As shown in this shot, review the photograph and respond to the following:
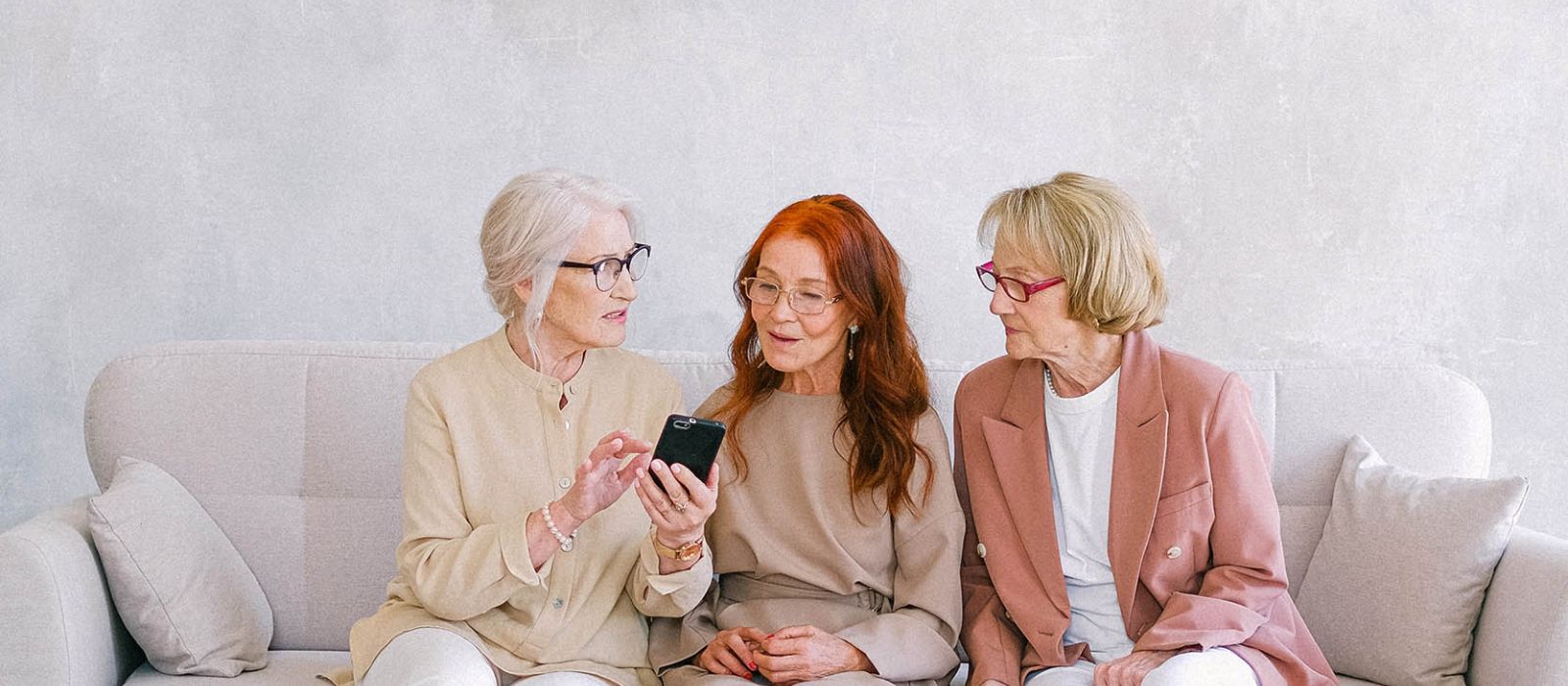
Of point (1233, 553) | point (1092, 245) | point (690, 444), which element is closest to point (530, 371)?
point (690, 444)

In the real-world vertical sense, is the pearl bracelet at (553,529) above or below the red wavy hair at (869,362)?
below

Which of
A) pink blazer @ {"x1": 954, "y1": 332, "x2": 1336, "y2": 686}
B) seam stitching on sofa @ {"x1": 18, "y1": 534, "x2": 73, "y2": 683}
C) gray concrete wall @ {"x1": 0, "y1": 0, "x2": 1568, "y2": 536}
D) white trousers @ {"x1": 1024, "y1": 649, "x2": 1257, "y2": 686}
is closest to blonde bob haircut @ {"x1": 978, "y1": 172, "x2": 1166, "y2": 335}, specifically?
pink blazer @ {"x1": 954, "y1": 332, "x2": 1336, "y2": 686}

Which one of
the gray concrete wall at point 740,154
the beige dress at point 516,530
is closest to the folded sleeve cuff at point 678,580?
the beige dress at point 516,530

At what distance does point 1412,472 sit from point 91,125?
2971 mm

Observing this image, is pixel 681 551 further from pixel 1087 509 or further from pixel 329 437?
pixel 329 437

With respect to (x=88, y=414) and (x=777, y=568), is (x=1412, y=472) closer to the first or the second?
(x=777, y=568)

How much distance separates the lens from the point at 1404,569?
93.0 inches

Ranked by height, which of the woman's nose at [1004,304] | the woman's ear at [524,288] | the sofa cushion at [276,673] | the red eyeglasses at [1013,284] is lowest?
the sofa cushion at [276,673]

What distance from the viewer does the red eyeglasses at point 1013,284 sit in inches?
85.2

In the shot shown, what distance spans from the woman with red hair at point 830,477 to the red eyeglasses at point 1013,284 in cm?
16

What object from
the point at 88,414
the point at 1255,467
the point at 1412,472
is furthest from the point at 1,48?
the point at 1412,472

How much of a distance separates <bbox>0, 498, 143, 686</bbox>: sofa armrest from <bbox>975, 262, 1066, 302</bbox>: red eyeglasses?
1.59 m

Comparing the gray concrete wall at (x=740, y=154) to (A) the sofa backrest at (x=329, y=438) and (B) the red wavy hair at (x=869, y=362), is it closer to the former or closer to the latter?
(A) the sofa backrest at (x=329, y=438)

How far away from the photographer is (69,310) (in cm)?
314
